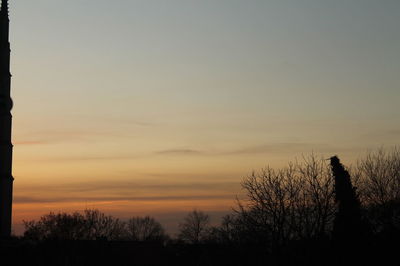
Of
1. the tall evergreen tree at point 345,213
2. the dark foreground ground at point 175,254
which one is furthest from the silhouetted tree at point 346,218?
the dark foreground ground at point 175,254

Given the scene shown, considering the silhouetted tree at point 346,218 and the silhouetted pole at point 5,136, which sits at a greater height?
the silhouetted pole at point 5,136

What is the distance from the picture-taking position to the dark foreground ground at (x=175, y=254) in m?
36.7

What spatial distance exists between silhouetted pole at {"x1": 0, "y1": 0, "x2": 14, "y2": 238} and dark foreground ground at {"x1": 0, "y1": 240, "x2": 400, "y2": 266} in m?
5.65

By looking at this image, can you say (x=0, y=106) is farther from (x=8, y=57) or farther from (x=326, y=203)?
(x=326, y=203)

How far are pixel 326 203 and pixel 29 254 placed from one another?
26.2 meters

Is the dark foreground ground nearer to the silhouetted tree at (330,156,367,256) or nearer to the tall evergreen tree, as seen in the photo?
the silhouetted tree at (330,156,367,256)

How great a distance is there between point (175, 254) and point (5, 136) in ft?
76.2

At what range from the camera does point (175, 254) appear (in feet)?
229

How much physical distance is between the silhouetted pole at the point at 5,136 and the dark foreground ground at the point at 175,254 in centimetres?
565

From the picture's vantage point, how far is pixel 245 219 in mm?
45969

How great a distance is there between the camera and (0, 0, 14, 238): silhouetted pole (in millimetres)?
61562

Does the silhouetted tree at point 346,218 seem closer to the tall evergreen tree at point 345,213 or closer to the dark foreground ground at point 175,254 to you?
the tall evergreen tree at point 345,213

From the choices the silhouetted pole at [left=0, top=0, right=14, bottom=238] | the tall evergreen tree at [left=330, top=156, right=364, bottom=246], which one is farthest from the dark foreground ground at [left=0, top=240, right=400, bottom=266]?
the silhouetted pole at [left=0, top=0, right=14, bottom=238]

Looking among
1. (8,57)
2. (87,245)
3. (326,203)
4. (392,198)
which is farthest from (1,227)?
(392,198)
